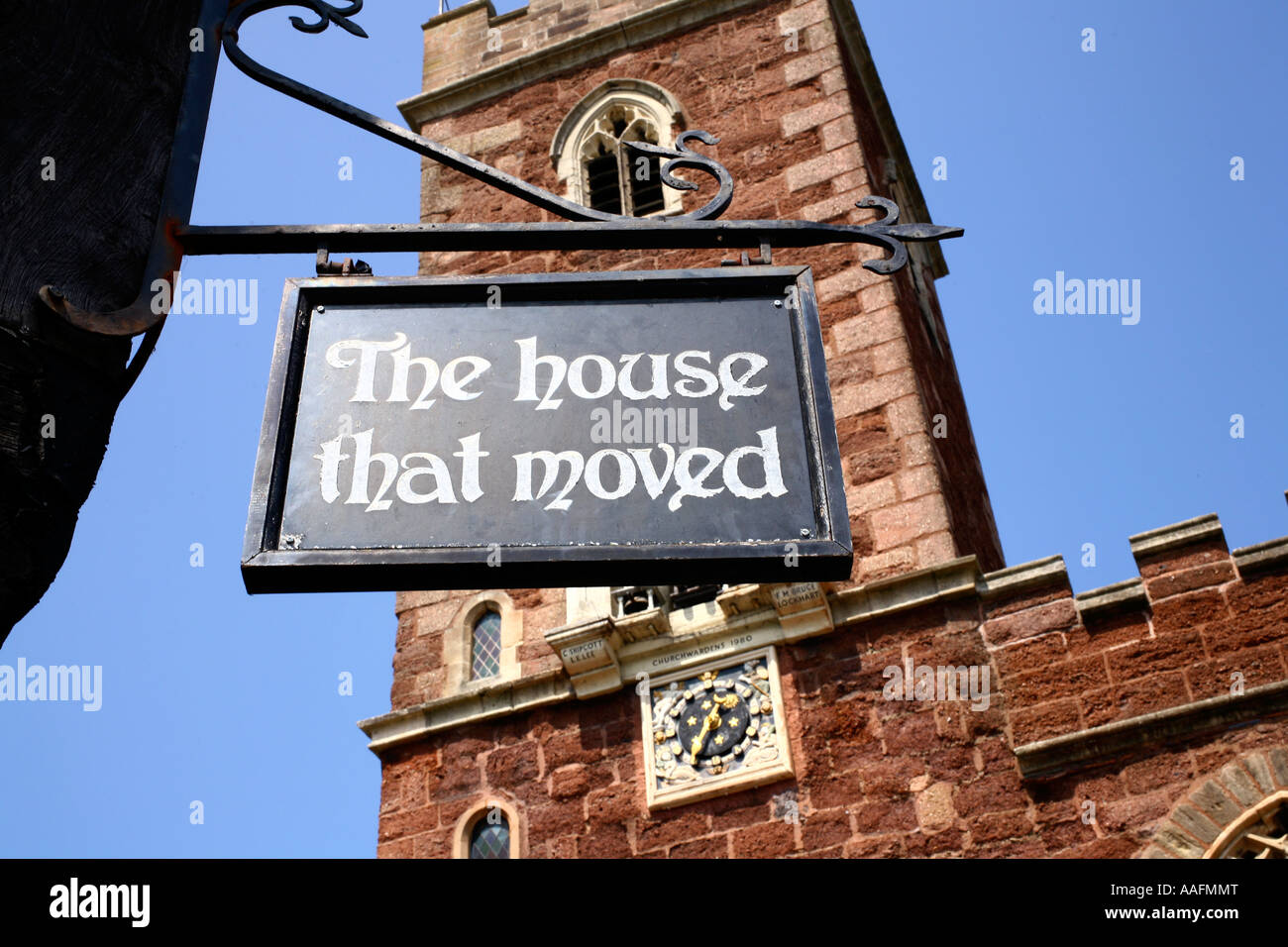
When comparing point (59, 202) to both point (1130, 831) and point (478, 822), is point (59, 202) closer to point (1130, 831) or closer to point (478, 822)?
point (1130, 831)

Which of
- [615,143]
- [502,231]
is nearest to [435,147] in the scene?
[502,231]

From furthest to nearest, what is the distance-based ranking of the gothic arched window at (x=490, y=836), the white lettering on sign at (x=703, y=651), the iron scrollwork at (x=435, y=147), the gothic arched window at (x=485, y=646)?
the gothic arched window at (x=485, y=646)
the white lettering on sign at (x=703, y=651)
the gothic arched window at (x=490, y=836)
the iron scrollwork at (x=435, y=147)

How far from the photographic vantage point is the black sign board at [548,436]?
2.45 meters

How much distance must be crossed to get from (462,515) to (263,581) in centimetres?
37

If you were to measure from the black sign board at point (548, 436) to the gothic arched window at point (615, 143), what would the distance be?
1017cm

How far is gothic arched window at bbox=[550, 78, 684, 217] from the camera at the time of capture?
1325 cm

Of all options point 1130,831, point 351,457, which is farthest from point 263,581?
point 1130,831

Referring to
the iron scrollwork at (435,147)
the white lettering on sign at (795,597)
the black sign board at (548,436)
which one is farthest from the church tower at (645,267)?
the black sign board at (548,436)

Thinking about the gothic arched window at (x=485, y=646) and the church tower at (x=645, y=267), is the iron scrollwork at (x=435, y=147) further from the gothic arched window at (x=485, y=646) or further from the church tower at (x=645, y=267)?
the gothic arched window at (x=485, y=646)

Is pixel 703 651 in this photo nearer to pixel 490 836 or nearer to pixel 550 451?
pixel 490 836

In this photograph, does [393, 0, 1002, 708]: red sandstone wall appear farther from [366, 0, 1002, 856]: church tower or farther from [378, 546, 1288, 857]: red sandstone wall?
[378, 546, 1288, 857]: red sandstone wall

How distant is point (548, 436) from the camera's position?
268 cm
